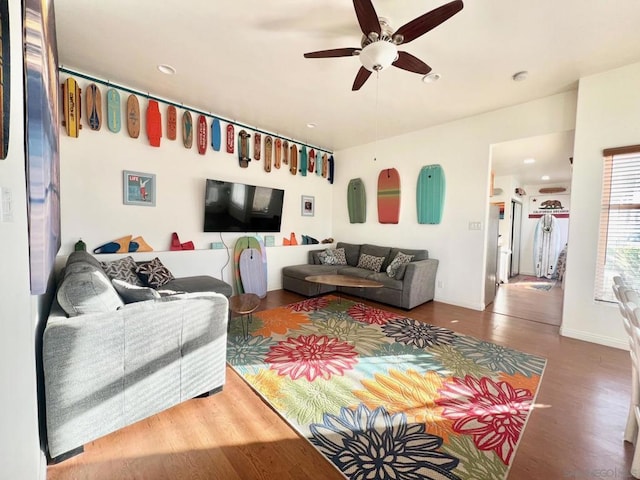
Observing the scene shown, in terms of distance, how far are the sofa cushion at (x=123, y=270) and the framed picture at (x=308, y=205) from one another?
9.88ft

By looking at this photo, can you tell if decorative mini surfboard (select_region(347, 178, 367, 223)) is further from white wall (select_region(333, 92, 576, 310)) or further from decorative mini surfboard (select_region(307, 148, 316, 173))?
decorative mini surfboard (select_region(307, 148, 316, 173))

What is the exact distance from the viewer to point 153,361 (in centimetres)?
158

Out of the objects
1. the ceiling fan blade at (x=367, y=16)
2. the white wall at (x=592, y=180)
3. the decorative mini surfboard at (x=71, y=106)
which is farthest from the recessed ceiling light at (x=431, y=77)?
the decorative mini surfboard at (x=71, y=106)

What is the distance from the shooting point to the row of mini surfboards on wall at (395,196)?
13.9 ft

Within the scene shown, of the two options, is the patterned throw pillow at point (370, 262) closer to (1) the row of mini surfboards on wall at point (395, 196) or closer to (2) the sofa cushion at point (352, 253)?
(2) the sofa cushion at point (352, 253)

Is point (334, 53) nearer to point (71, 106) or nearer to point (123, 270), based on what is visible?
point (71, 106)

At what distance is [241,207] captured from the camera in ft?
13.8

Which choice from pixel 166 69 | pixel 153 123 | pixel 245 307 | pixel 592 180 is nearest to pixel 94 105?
pixel 153 123

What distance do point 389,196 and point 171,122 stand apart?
11.6 ft

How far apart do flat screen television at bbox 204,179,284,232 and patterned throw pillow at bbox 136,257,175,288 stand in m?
0.87

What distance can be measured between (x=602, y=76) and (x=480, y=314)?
293 cm

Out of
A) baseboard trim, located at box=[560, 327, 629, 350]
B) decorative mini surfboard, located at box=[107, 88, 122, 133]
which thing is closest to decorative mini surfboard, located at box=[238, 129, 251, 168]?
decorative mini surfboard, located at box=[107, 88, 122, 133]

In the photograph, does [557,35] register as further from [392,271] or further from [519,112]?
[392,271]

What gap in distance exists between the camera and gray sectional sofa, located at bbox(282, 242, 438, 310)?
148 inches
